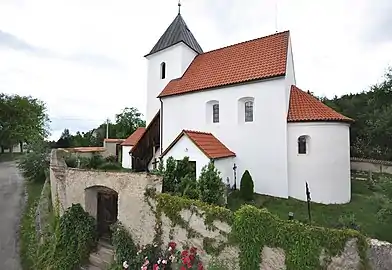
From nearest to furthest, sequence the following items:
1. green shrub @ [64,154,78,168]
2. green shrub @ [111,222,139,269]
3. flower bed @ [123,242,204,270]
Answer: flower bed @ [123,242,204,270] < green shrub @ [111,222,139,269] < green shrub @ [64,154,78,168]

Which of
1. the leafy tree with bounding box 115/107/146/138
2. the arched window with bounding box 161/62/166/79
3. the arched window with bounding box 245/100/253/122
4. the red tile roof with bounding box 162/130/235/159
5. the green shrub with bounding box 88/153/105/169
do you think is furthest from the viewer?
the leafy tree with bounding box 115/107/146/138

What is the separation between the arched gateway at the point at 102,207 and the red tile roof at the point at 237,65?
762cm

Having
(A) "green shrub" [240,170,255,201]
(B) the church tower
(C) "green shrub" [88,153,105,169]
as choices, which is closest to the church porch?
(A) "green shrub" [240,170,255,201]

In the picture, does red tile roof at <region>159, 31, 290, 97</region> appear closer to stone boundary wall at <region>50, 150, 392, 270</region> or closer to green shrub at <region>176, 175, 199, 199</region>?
green shrub at <region>176, 175, 199, 199</region>

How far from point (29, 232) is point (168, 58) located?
13413mm

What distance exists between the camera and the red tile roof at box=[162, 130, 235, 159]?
37.6 ft

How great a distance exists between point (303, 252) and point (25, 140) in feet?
158

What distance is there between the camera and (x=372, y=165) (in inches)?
789

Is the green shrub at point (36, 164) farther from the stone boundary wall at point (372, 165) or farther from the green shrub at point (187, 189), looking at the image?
the stone boundary wall at point (372, 165)

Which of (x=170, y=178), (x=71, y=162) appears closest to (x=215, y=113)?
(x=170, y=178)

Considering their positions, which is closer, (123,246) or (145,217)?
(145,217)

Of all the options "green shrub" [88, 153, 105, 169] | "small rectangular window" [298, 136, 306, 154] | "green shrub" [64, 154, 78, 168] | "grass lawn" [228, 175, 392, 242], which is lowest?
"grass lawn" [228, 175, 392, 242]

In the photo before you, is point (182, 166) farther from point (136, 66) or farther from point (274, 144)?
point (136, 66)

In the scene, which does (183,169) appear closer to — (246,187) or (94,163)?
(246,187)
